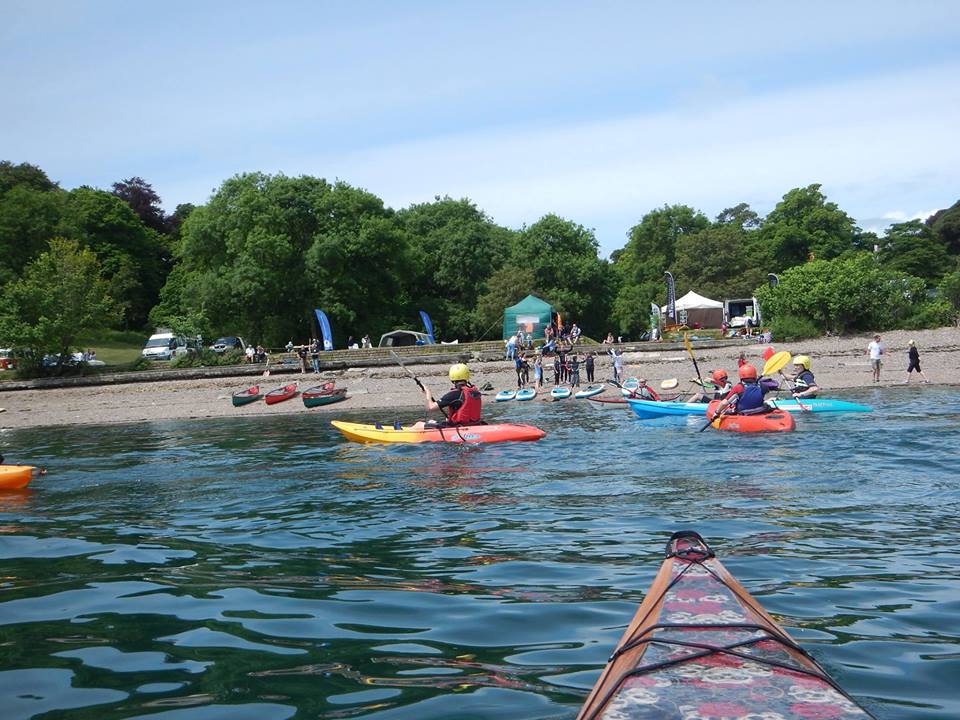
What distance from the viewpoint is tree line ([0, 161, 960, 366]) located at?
1389 inches

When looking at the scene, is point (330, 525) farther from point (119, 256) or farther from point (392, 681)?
point (119, 256)

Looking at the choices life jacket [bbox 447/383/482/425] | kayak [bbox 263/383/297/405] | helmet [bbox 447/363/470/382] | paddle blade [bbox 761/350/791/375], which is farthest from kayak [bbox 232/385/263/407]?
paddle blade [bbox 761/350/791/375]

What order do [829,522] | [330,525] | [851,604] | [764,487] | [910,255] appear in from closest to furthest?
[851,604], [829,522], [330,525], [764,487], [910,255]

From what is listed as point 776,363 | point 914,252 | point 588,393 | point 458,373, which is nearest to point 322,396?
point 588,393

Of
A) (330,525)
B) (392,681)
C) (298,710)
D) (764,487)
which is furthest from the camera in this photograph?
(764,487)

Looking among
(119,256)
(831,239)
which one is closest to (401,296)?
(119,256)

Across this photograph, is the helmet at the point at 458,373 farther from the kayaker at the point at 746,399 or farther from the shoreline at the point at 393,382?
the shoreline at the point at 393,382

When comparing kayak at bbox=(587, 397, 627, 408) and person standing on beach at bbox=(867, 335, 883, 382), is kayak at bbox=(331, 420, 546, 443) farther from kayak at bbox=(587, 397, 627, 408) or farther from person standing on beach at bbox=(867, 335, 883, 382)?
person standing on beach at bbox=(867, 335, 883, 382)

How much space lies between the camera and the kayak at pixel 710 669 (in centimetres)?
335

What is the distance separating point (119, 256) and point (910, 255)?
5469 cm

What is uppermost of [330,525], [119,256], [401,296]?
[119,256]

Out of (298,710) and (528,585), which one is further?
(528,585)

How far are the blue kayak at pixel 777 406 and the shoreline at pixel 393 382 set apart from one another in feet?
27.0

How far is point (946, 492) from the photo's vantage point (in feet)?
31.8
